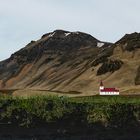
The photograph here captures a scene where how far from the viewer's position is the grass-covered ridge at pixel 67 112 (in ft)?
212

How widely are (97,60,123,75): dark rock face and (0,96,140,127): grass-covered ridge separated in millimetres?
108461

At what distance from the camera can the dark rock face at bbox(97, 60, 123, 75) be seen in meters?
175

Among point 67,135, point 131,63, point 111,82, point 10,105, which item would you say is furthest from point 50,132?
point 131,63

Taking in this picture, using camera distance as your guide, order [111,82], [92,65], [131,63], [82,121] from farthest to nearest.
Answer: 1. [92,65]
2. [131,63]
3. [111,82]
4. [82,121]

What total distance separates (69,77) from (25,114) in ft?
435

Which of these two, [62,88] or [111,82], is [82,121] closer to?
[111,82]

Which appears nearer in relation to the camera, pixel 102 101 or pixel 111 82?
pixel 102 101

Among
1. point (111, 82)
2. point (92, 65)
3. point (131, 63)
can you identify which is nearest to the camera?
point (111, 82)

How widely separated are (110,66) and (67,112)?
11107 centimetres

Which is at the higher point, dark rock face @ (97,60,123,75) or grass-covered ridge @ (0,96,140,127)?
dark rock face @ (97,60,123,75)

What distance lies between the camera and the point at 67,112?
65.4m

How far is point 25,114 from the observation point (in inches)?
2618

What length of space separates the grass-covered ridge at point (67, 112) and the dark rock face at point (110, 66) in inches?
4270

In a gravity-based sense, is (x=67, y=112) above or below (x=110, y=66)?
below
